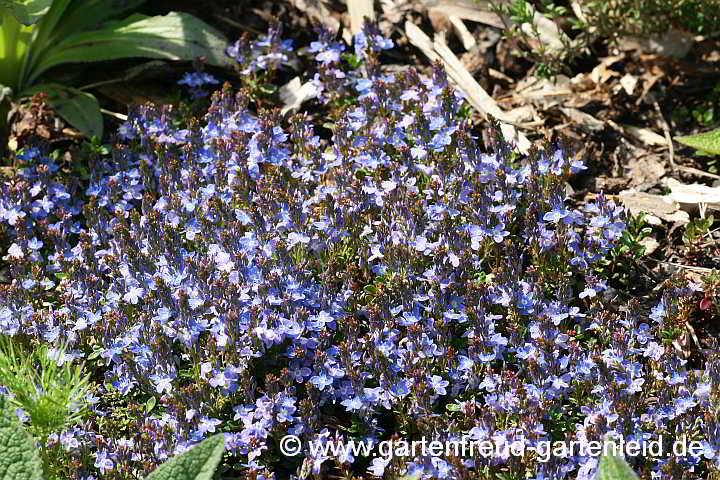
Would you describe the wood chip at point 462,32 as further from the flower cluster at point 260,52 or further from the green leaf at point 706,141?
the green leaf at point 706,141

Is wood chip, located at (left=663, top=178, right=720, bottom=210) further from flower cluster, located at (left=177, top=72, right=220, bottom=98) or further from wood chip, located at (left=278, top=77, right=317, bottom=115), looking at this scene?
flower cluster, located at (left=177, top=72, right=220, bottom=98)

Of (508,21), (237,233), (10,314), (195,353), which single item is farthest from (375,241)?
(508,21)

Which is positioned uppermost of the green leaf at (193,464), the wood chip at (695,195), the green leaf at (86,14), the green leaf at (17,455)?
the green leaf at (86,14)

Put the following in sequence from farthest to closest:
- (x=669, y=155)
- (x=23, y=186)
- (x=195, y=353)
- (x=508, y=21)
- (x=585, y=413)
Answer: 1. (x=508, y=21)
2. (x=669, y=155)
3. (x=23, y=186)
4. (x=195, y=353)
5. (x=585, y=413)

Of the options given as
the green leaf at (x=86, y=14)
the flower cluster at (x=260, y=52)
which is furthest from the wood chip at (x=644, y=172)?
the green leaf at (x=86, y=14)

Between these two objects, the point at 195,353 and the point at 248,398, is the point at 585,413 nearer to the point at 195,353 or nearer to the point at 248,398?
the point at 248,398
